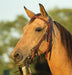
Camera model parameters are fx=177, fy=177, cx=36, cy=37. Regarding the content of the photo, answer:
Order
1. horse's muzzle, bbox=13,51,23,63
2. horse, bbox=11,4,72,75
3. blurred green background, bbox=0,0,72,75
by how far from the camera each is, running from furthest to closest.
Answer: blurred green background, bbox=0,0,72,75, horse, bbox=11,4,72,75, horse's muzzle, bbox=13,51,23,63

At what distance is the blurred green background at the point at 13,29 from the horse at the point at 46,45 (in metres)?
5.40

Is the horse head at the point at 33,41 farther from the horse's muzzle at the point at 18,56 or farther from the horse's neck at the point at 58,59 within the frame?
the horse's neck at the point at 58,59

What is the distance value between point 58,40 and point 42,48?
0.32 metres

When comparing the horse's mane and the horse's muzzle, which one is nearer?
the horse's muzzle

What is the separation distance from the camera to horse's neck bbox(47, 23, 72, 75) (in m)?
3.04

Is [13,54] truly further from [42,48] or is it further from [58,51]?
[58,51]

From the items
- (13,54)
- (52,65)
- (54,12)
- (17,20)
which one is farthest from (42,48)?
(17,20)

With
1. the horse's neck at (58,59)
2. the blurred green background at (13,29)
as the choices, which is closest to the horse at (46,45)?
the horse's neck at (58,59)

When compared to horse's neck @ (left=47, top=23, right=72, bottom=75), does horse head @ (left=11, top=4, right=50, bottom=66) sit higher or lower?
higher

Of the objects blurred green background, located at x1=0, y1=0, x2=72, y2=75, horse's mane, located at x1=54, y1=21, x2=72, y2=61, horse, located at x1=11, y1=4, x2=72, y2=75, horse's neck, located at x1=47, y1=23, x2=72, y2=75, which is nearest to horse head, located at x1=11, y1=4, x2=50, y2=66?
horse, located at x1=11, y1=4, x2=72, y2=75

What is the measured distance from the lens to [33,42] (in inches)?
121

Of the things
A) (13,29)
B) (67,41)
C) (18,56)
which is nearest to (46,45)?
(67,41)

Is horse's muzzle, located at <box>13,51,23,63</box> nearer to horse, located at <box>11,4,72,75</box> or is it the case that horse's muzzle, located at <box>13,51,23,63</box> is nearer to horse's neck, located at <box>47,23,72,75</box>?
horse, located at <box>11,4,72,75</box>

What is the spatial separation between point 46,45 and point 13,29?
26.1ft
